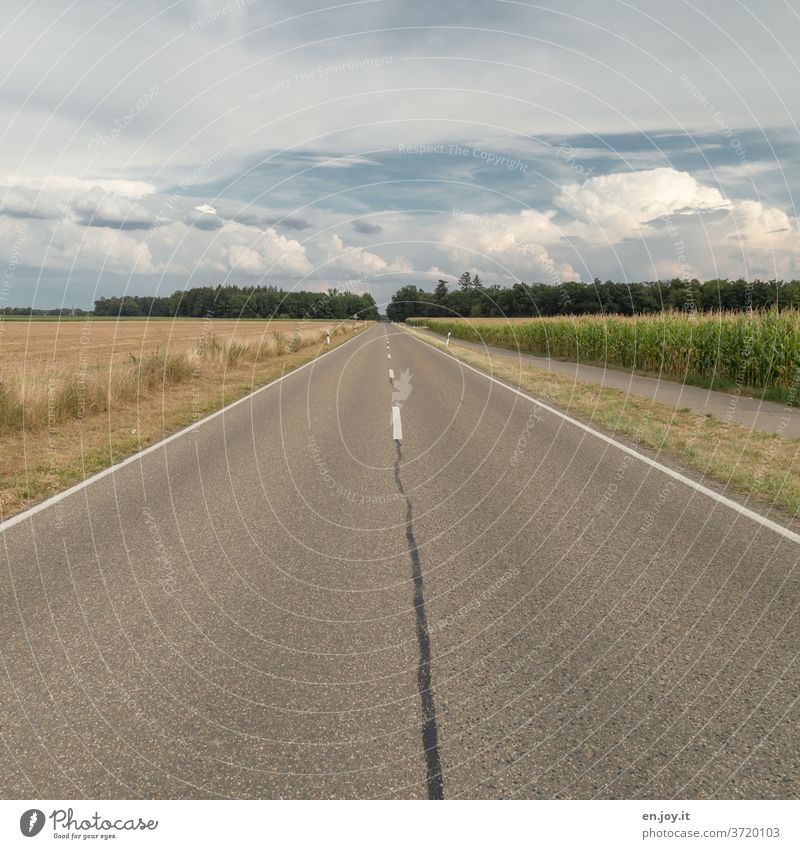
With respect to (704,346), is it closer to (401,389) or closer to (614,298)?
(401,389)

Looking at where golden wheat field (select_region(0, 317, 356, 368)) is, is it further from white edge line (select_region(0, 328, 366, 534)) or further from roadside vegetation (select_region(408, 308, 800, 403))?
roadside vegetation (select_region(408, 308, 800, 403))

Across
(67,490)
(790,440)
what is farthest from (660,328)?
(67,490)

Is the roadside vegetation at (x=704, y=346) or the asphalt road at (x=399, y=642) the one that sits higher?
the roadside vegetation at (x=704, y=346)

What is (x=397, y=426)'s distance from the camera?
11148mm

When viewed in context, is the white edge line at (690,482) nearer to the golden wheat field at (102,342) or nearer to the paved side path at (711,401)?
the paved side path at (711,401)

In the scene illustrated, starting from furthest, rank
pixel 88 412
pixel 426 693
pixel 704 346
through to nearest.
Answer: pixel 704 346 < pixel 88 412 < pixel 426 693

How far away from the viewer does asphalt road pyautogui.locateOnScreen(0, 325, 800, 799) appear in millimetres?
2637

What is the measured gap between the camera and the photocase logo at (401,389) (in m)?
15.1

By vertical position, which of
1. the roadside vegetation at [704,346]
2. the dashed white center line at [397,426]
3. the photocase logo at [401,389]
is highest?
the roadside vegetation at [704,346]

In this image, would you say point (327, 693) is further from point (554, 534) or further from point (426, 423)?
point (426, 423)
